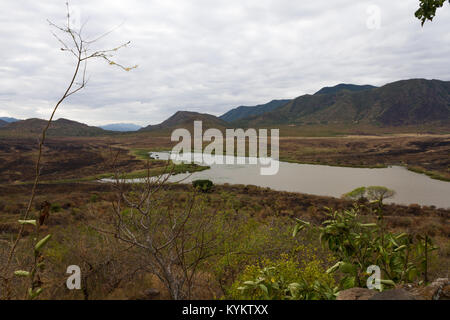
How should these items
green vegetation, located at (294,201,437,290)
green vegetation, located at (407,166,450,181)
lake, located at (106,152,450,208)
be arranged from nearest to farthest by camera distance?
green vegetation, located at (294,201,437,290) < lake, located at (106,152,450,208) < green vegetation, located at (407,166,450,181)

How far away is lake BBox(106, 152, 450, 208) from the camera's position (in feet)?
98.1

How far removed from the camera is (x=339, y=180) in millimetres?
38625

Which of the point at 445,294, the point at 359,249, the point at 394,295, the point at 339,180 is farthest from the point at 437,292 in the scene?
the point at 339,180

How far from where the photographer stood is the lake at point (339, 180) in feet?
98.1

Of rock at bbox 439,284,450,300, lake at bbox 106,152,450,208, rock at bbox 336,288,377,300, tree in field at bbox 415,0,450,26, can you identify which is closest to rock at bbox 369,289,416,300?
rock at bbox 336,288,377,300

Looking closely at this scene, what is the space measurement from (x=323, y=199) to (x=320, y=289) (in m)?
27.3

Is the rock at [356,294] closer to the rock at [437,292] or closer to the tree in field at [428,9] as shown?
the rock at [437,292]

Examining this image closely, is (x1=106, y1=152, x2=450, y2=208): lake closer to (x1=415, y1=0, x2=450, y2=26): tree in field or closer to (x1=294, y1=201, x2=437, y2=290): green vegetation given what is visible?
(x1=415, y1=0, x2=450, y2=26): tree in field

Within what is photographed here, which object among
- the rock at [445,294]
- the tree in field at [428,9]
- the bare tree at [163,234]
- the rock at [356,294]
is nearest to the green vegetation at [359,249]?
the rock at [356,294]

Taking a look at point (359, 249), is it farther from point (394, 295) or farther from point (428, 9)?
point (428, 9)

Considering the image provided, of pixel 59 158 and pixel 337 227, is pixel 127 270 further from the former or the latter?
pixel 59 158

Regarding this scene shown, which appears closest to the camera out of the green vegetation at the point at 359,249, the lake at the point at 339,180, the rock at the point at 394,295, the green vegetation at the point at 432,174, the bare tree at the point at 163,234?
the rock at the point at 394,295

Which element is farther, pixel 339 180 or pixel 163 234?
pixel 339 180
